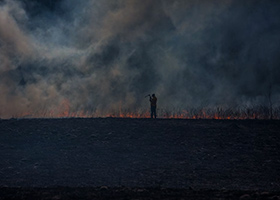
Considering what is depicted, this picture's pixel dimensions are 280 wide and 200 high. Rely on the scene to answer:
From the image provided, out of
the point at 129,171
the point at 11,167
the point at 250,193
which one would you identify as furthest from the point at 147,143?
the point at 250,193

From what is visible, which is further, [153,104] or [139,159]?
[153,104]

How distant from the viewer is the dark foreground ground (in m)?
9.56

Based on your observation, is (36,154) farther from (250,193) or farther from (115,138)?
(250,193)

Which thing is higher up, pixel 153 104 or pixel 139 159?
pixel 153 104

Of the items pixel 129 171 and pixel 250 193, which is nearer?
pixel 250 193

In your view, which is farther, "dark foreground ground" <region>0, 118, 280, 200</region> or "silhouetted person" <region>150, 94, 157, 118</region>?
"silhouetted person" <region>150, 94, 157, 118</region>

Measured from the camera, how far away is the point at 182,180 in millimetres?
11742

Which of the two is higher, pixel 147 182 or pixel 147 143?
pixel 147 143

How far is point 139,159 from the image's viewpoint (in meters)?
14.2

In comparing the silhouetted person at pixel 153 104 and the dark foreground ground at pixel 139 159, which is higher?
the silhouetted person at pixel 153 104

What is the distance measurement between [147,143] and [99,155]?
2632 millimetres

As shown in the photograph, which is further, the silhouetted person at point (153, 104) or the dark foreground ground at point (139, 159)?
the silhouetted person at point (153, 104)

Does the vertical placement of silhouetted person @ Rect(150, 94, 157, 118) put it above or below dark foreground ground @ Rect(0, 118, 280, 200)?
above

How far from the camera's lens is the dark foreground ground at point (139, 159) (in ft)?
31.4
